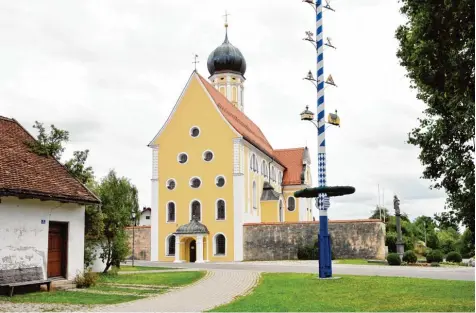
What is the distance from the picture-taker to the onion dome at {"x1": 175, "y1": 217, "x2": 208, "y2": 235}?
44.8 m

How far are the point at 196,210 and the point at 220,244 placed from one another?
11.8 feet

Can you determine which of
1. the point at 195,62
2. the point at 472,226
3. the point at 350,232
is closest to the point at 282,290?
the point at 472,226

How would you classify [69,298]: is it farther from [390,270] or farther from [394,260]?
[394,260]

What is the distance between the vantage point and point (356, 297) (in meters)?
15.0

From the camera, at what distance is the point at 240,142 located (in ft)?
152

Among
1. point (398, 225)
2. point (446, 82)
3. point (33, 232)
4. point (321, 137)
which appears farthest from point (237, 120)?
point (446, 82)

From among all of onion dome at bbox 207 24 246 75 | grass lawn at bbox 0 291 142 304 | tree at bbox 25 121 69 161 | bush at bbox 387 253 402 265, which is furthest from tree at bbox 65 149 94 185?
onion dome at bbox 207 24 246 75

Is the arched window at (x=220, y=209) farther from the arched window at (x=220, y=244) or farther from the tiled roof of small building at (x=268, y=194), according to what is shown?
the tiled roof of small building at (x=268, y=194)

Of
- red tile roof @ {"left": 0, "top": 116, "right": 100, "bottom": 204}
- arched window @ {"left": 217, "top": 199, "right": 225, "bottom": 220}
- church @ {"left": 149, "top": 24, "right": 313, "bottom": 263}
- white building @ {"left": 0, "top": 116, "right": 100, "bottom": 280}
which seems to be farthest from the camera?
arched window @ {"left": 217, "top": 199, "right": 225, "bottom": 220}

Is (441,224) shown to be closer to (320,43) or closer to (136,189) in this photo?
(320,43)

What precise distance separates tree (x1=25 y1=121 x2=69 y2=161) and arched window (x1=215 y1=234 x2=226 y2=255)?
25.8 m

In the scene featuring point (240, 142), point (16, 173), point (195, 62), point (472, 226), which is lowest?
point (472, 226)

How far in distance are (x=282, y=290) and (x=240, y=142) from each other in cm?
2976

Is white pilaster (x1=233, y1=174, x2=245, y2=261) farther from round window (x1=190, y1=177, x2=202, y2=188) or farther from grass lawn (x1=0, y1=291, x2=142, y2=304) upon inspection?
grass lawn (x1=0, y1=291, x2=142, y2=304)
